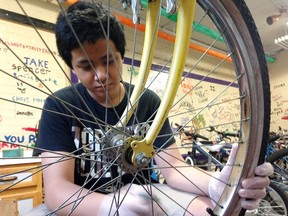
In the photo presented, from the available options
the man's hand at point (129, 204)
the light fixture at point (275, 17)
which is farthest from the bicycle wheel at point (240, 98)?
the light fixture at point (275, 17)

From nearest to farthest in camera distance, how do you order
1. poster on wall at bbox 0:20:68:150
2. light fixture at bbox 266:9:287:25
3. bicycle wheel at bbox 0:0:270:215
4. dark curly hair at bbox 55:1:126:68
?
bicycle wheel at bbox 0:0:270:215 → dark curly hair at bbox 55:1:126:68 → poster on wall at bbox 0:20:68:150 → light fixture at bbox 266:9:287:25

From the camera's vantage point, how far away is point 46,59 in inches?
75.0

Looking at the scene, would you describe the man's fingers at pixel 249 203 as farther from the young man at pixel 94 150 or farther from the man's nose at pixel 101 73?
the man's nose at pixel 101 73

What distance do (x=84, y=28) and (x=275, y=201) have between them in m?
1.57

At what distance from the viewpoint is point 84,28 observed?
0.59m

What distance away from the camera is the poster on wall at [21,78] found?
66.3 inches

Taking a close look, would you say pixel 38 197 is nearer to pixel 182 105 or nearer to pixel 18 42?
pixel 18 42

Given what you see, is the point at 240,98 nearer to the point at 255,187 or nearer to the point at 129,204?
the point at 255,187

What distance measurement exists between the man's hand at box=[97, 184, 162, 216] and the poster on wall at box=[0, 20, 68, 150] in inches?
51.8

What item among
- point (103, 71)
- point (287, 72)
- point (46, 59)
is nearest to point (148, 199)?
point (103, 71)

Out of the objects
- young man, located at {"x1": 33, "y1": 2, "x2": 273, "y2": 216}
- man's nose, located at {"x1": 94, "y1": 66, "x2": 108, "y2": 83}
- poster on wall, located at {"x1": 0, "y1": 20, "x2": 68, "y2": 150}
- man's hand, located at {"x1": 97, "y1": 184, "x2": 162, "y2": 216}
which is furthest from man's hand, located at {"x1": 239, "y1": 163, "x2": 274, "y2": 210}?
poster on wall, located at {"x1": 0, "y1": 20, "x2": 68, "y2": 150}

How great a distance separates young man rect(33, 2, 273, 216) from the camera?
50 centimetres

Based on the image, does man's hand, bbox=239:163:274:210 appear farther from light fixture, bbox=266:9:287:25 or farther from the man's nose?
light fixture, bbox=266:9:287:25

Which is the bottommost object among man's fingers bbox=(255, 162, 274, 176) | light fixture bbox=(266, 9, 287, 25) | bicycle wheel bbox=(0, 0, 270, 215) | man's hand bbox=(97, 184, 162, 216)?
man's hand bbox=(97, 184, 162, 216)
